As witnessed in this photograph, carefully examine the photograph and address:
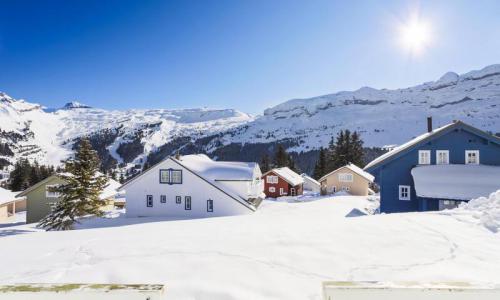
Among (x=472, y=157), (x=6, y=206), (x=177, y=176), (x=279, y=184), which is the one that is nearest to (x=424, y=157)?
(x=472, y=157)

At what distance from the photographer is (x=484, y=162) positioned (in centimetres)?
2278

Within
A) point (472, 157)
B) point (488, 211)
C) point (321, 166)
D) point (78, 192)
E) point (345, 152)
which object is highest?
point (345, 152)

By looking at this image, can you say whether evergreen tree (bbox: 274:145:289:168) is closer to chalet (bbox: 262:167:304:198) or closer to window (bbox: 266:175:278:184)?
chalet (bbox: 262:167:304:198)

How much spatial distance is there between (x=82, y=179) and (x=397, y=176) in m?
27.6

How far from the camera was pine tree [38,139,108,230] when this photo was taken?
25516 millimetres

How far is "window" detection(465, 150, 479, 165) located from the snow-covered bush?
17.2 meters

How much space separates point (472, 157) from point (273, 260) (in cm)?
2494

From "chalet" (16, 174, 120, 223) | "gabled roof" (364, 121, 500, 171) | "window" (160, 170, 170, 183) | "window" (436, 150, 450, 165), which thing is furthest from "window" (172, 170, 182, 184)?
"window" (436, 150, 450, 165)

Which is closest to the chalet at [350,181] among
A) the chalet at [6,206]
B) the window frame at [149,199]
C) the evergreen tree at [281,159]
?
the evergreen tree at [281,159]

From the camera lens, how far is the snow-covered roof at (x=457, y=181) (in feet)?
64.7

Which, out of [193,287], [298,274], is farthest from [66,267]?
[298,274]

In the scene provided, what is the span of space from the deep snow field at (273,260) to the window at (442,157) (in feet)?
61.8

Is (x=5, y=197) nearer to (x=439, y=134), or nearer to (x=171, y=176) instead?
(x=171, y=176)

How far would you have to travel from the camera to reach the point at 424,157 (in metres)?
24.3
